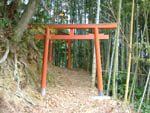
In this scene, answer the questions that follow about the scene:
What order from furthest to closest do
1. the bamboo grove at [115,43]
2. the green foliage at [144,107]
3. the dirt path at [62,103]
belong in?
the green foliage at [144,107] → the bamboo grove at [115,43] → the dirt path at [62,103]

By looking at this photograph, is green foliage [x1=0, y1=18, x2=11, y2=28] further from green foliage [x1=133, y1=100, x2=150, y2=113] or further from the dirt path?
green foliage [x1=133, y1=100, x2=150, y2=113]

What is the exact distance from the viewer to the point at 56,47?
1083cm

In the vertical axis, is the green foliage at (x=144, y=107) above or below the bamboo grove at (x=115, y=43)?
below

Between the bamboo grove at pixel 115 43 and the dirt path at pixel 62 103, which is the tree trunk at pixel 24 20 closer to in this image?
the bamboo grove at pixel 115 43

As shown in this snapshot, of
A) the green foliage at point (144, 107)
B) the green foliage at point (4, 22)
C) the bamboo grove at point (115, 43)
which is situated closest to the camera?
the green foliage at point (4, 22)

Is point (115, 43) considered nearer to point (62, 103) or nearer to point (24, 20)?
point (62, 103)

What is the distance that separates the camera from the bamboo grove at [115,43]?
5297 mm

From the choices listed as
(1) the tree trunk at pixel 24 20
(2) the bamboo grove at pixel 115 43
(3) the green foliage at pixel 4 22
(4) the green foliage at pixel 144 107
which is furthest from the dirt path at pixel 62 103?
(3) the green foliage at pixel 4 22

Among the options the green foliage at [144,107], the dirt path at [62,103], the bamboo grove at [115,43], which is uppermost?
the bamboo grove at [115,43]

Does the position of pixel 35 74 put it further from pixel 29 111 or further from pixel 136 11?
pixel 136 11

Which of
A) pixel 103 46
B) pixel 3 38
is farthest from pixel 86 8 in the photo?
pixel 3 38

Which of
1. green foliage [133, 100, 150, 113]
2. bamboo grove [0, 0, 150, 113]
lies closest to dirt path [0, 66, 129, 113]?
bamboo grove [0, 0, 150, 113]

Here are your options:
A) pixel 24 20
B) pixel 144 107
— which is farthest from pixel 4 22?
pixel 144 107

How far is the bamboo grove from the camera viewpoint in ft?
17.4
